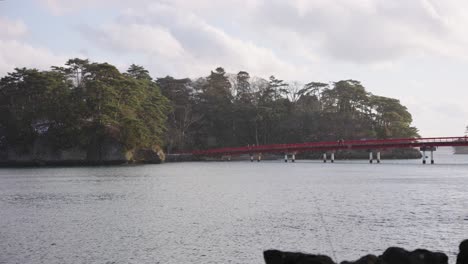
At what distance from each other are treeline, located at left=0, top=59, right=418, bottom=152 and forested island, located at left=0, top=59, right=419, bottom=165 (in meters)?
0.15

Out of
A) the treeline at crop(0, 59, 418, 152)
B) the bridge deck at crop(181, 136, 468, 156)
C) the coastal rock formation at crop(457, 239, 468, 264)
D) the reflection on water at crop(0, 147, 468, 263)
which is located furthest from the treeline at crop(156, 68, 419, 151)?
the coastal rock formation at crop(457, 239, 468, 264)

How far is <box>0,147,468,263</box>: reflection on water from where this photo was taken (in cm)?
1562

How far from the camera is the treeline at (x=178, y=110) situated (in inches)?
2965

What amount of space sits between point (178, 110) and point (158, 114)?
50.1 ft

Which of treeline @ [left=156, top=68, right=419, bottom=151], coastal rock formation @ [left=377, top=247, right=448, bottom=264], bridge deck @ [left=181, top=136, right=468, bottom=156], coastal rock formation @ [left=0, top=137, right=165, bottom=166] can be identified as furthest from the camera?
treeline @ [left=156, top=68, right=419, bottom=151]

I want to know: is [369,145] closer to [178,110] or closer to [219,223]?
[178,110]

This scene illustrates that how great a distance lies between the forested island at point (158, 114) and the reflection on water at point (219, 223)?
41.9 m

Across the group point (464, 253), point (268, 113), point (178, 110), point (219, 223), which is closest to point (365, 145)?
point (268, 113)

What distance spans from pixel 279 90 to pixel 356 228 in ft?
288

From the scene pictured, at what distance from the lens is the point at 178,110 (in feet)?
326

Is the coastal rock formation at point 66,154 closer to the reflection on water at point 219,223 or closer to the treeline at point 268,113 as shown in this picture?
the treeline at point 268,113

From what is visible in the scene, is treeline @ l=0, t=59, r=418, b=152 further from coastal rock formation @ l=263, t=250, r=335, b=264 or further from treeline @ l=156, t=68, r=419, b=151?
coastal rock formation @ l=263, t=250, r=335, b=264

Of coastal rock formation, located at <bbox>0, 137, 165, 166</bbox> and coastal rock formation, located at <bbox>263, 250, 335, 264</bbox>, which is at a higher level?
coastal rock formation, located at <bbox>0, 137, 165, 166</bbox>

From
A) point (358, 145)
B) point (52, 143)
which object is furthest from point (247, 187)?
point (52, 143)
